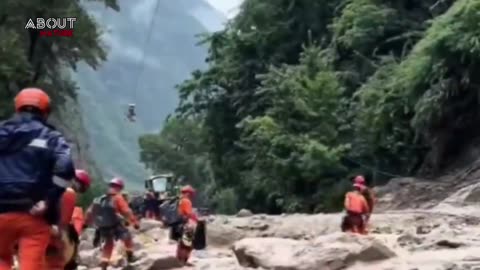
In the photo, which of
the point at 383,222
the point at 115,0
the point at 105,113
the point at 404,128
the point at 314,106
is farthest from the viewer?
the point at 105,113

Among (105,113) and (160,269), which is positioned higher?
(105,113)

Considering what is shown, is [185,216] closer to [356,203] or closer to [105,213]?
[105,213]

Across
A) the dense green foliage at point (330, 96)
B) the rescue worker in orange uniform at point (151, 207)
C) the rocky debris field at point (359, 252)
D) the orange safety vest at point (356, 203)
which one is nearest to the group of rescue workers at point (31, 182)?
the rocky debris field at point (359, 252)

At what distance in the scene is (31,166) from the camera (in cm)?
548

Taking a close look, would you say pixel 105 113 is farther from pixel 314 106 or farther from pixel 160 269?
pixel 160 269

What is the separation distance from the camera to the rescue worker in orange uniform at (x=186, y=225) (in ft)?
47.8

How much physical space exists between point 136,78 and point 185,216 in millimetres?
74382

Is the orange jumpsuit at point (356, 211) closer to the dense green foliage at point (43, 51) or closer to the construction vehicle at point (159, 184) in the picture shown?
the dense green foliage at point (43, 51)

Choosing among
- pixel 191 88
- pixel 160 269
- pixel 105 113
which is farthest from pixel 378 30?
pixel 105 113

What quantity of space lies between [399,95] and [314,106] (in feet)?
15.8

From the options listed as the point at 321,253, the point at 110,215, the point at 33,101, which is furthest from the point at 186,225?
the point at 33,101

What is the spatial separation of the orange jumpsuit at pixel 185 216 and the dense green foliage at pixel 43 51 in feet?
42.5

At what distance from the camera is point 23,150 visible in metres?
5.52

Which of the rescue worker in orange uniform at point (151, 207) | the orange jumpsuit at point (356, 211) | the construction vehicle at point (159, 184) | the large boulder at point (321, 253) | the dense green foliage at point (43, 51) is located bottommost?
the large boulder at point (321, 253)
